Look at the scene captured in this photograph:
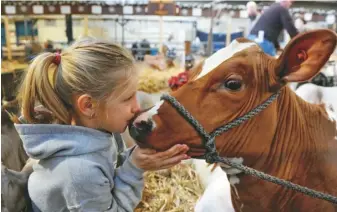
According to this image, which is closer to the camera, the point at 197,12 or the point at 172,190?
the point at 172,190

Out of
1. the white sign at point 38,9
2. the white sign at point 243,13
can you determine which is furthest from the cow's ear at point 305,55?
the white sign at point 38,9

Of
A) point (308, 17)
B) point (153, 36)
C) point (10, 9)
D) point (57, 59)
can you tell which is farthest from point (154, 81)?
point (153, 36)

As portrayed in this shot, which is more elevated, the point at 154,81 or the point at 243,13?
the point at 243,13

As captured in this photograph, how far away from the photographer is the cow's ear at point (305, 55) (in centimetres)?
98

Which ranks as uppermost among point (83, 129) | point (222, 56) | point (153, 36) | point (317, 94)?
point (222, 56)

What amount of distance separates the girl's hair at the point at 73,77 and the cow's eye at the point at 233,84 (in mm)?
278

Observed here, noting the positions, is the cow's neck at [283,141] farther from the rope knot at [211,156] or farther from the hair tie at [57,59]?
the hair tie at [57,59]

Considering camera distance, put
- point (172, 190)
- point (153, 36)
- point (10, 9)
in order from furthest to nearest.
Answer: point (153, 36) < point (10, 9) < point (172, 190)

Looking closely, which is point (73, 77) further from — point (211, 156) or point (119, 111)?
point (211, 156)

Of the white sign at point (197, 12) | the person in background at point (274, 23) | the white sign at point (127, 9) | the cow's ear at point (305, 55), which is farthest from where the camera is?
the white sign at point (127, 9)

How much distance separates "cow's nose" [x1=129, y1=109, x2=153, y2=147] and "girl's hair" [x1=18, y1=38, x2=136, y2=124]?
0.11 metres

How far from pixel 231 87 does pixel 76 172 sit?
1.55ft

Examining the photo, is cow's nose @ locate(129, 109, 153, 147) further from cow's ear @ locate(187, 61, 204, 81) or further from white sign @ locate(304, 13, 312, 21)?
white sign @ locate(304, 13, 312, 21)

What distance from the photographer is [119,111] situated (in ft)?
3.51
